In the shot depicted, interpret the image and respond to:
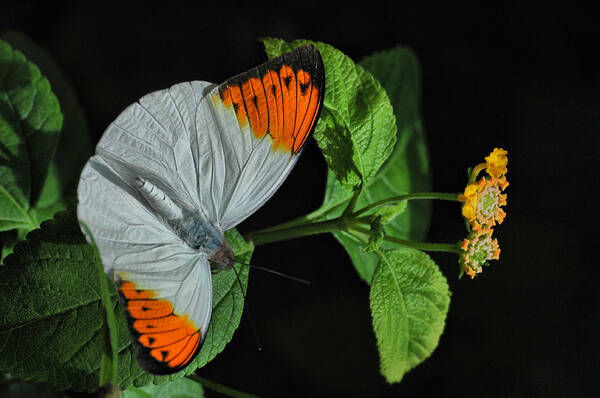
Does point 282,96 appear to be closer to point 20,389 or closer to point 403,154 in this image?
point 403,154


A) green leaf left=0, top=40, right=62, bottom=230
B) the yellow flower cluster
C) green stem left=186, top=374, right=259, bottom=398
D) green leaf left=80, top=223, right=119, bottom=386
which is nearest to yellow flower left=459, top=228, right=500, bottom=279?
the yellow flower cluster

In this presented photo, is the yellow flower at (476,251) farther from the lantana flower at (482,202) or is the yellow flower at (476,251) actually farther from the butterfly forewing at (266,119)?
the butterfly forewing at (266,119)

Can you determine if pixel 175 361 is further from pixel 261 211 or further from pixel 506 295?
pixel 506 295

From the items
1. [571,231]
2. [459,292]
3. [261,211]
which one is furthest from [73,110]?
[571,231]

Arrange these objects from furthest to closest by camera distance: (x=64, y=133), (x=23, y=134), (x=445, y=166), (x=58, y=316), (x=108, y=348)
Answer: (x=445, y=166), (x=64, y=133), (x=23, y=134), (x=58, y=316), (x=108, y=348)

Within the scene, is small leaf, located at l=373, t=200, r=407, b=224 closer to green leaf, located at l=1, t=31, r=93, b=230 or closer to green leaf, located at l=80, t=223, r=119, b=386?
green leaf, located at l=80, t=223, r=119, b=386

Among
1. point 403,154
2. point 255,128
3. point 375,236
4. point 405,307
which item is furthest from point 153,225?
point 403,154
